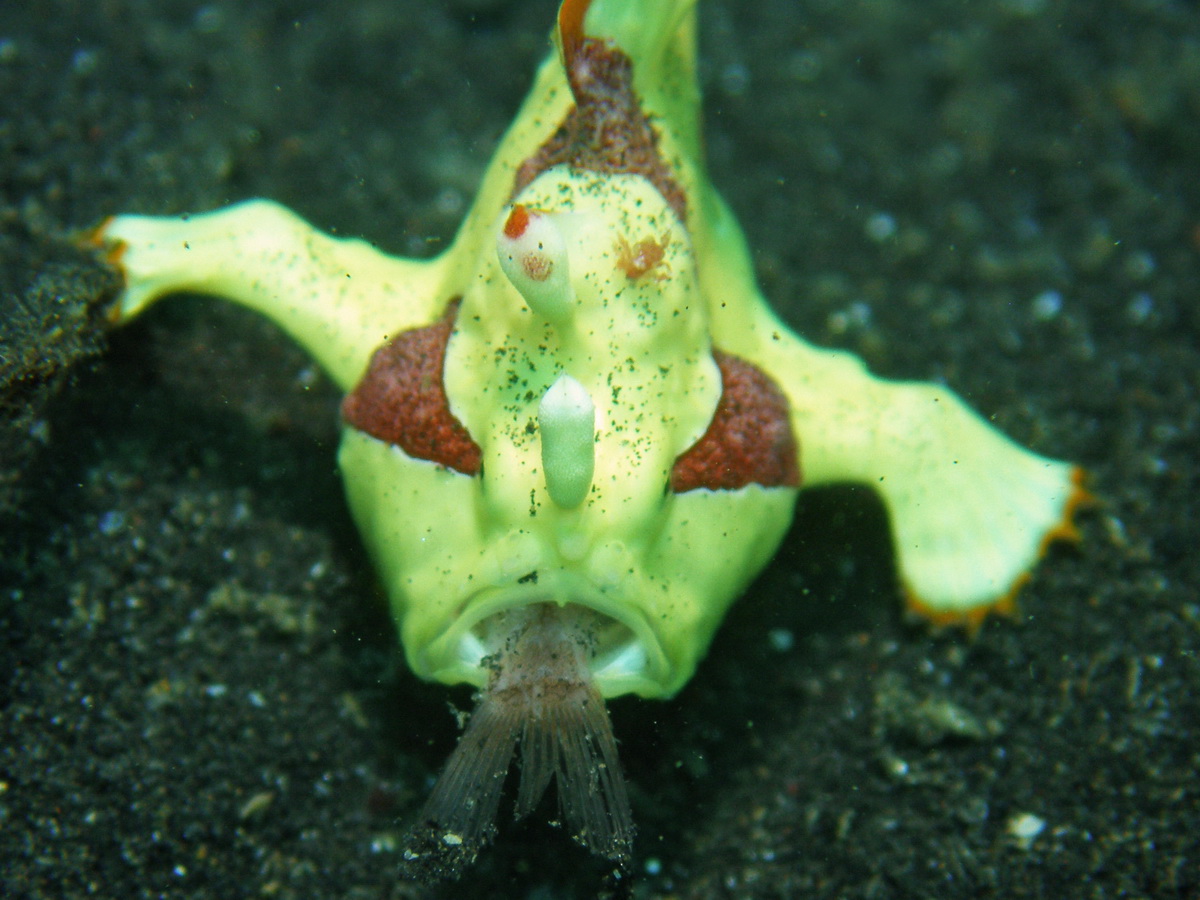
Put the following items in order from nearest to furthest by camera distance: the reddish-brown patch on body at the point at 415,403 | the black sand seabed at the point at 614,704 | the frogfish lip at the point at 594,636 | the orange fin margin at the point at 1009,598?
the frogfish lip at the point at 594,636, the reddish-brown patch on body at the point at 415,403, the black sand seabed at the point at 614,704, the orange fin margin at the point at 1009,598

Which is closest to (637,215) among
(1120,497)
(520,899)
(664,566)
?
(664,566)

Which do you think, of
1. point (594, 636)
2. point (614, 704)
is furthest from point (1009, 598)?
point (594, 636)

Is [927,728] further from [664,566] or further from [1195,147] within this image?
[1195,147]

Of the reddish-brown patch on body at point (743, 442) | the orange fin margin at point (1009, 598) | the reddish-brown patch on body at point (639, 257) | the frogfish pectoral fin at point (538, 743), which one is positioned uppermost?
the reddish-brown patch on body at point (639, 257)

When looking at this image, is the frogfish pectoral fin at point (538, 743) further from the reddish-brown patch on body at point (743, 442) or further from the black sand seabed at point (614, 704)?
the black sand seabed at point (614, 704)

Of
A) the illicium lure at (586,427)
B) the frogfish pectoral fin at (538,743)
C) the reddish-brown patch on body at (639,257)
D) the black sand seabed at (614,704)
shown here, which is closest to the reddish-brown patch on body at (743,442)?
the illicium lure at (586,427)

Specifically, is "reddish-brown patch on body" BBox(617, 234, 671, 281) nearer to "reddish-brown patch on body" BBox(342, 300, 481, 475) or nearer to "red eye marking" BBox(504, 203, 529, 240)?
"red eye marking" BBox(504, 203, 529, 240)

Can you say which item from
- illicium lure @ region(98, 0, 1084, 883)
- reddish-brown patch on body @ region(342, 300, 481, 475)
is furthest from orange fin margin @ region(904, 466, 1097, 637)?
reddish-brown patch on body @ region(342, 300, 481, 475)
